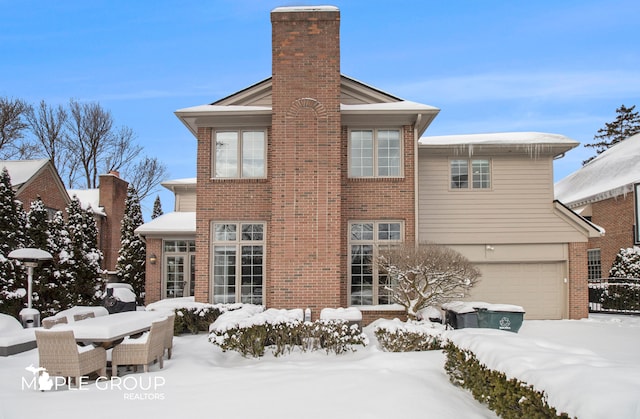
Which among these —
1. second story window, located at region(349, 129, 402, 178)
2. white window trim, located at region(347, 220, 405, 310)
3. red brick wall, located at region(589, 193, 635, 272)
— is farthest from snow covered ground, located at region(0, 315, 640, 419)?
red brick wall, located at region(589, 193, 635, 272)

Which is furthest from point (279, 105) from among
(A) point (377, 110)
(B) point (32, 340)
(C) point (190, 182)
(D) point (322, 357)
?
(C) point (190, 182)

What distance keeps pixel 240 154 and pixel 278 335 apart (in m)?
5.85

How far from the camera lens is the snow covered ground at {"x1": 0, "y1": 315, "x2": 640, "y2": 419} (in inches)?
181

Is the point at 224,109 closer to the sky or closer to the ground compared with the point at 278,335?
closer to the sky

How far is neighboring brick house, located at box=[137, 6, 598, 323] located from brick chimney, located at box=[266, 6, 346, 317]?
0.08ft

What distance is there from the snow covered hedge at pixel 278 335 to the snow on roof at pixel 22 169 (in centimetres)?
1535

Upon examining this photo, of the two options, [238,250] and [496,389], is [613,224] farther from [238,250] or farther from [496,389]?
[496,389]

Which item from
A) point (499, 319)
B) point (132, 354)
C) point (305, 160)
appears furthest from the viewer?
point (305, 160)

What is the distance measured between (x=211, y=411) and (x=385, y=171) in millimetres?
8936

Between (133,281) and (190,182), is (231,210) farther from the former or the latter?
(133,281)

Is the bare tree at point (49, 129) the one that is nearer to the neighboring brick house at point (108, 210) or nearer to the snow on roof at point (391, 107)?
the neighboring brick house at point (108, 210)

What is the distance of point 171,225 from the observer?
18.5 meters

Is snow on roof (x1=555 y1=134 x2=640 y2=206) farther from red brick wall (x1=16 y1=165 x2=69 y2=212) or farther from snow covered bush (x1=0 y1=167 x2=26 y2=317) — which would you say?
red brick wall (x1=16 y1=165 x2=69 y2=212)

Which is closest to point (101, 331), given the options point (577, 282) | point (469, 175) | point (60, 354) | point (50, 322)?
point (60, 354)
